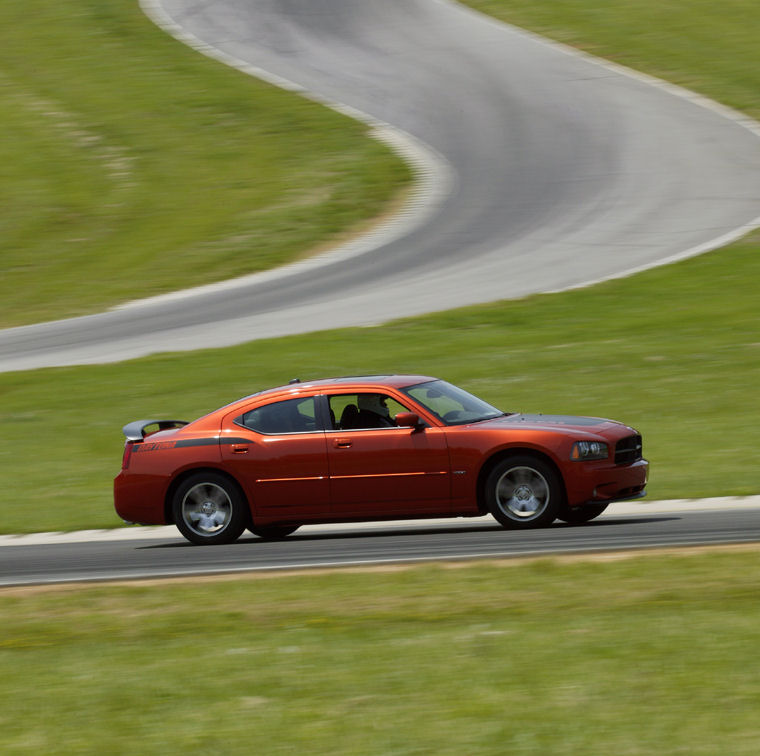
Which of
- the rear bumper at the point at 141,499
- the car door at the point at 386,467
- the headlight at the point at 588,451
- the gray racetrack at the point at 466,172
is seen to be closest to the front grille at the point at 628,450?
the headlight at the point at 588,451

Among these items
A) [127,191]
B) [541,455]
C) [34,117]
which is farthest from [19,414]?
[34,117]

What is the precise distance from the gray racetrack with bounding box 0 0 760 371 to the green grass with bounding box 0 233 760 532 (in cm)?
180

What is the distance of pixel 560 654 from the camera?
723cm

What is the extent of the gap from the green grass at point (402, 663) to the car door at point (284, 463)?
2.16 metres

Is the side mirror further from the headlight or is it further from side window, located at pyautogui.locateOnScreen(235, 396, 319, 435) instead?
the headlight

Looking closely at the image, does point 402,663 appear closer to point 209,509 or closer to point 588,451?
point 588,451

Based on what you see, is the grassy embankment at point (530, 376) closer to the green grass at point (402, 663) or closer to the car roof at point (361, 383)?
the car roof at point (361, 383)

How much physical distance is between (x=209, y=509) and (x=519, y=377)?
7921 millimetres

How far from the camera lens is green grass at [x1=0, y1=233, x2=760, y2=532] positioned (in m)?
15.1

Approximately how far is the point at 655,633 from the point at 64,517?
807cm

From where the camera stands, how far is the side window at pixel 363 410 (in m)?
12.3

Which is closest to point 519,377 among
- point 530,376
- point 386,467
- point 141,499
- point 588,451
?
point 530,376

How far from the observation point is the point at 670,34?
47.7m

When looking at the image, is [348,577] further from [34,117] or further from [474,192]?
[34,117]
